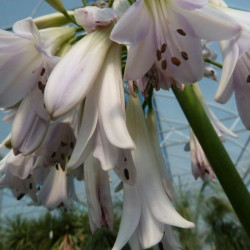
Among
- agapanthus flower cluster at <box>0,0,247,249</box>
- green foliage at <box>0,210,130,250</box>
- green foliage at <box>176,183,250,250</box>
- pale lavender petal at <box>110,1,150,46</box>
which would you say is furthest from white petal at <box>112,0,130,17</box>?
green foliage at <box>176,183,250,250</box>

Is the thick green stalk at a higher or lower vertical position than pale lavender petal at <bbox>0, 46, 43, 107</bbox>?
lower

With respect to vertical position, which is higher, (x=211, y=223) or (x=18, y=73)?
(x=18, y=73)

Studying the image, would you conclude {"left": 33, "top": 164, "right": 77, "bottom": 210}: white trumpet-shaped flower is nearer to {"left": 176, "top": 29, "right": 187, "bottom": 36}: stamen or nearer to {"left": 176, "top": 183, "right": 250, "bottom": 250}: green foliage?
{"left": 176, "top": 29, "right": 187, "bottom": 36}: stamen

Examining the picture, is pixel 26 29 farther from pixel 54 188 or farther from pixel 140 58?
pixel 54 188

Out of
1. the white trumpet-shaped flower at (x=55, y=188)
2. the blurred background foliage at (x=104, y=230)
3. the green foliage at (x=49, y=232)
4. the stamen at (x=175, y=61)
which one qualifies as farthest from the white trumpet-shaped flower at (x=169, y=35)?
the green foliage at (x=49, y=232)

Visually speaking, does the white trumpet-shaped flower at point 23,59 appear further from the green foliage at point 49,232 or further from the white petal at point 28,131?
the green foliage at point 49,232

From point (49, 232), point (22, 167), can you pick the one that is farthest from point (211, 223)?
point (22, 167)
